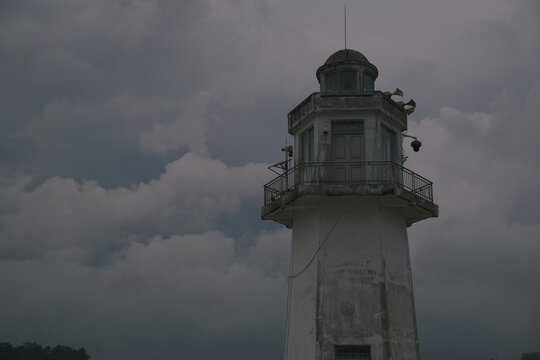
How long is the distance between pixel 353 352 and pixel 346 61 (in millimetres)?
11731

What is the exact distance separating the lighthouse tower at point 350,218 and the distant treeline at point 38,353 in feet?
402

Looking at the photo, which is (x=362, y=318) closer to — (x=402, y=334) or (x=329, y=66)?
(x=402, y=334)

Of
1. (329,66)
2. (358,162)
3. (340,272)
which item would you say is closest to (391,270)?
(340,272)

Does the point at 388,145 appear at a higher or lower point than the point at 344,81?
lower

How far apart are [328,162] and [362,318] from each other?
234 inches

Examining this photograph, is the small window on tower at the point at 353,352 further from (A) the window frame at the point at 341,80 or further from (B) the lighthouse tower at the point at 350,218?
(A) the window frame at the point at 341,80

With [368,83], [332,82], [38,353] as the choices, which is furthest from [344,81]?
[38,353]

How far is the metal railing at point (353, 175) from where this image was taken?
2530 centimetres

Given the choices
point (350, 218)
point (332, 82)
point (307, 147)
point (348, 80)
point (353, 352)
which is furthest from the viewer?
point (332, 82)

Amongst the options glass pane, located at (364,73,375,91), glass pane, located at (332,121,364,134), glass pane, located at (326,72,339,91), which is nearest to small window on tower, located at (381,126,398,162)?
glass pane, located at (332,121,364,134)

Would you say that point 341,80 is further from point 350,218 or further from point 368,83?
point 350,218

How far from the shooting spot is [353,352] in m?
24.0

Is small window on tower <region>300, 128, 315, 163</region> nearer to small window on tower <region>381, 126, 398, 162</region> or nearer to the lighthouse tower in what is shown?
the lighthouse tower

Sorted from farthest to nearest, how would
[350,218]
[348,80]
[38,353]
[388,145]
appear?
[38,353], [348,80], [388,145], [350,218]
